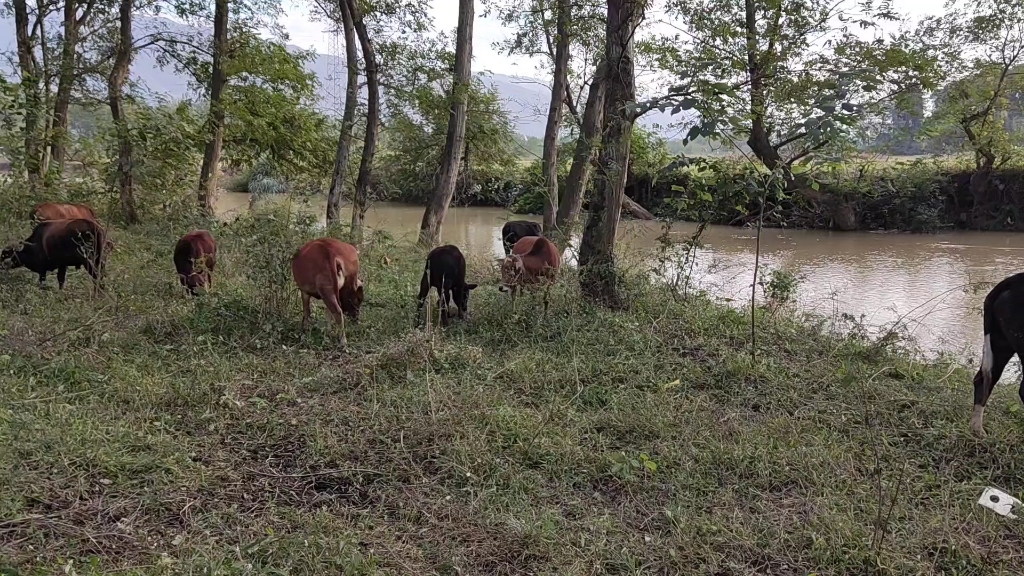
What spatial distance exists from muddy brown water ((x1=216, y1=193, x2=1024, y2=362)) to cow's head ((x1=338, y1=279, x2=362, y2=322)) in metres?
2.48

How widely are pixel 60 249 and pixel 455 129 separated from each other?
21.9 ft

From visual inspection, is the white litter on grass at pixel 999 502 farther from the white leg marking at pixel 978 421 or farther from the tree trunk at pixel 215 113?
the tree trunk at pixel 215 113

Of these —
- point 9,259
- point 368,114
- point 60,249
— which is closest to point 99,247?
point 60,249

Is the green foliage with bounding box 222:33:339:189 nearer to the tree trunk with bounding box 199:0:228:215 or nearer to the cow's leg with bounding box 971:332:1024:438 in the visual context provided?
the tree trunk with bounding box 199:0:228:215

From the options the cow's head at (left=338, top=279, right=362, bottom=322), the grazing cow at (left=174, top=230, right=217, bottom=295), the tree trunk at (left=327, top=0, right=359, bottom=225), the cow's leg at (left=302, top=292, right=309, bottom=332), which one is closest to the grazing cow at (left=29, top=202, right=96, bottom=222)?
the grazing cow at (left=174, top=230, right=217, bottom=295)

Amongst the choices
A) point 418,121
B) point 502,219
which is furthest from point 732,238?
point 418,121

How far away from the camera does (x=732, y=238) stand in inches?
730

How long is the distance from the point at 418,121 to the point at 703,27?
6.67m

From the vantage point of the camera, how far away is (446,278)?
6.75m

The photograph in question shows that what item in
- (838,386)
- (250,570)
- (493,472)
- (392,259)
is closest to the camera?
(250,570)

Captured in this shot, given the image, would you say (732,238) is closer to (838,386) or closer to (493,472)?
(838,386)

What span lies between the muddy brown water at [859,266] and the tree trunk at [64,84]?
2.90 metres

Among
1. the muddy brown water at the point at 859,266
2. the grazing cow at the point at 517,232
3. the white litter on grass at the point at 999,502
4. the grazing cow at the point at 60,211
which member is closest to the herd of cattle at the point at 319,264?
the muddy brown water at the point at 859,266

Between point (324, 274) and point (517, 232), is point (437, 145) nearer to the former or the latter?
point (517, 232)
